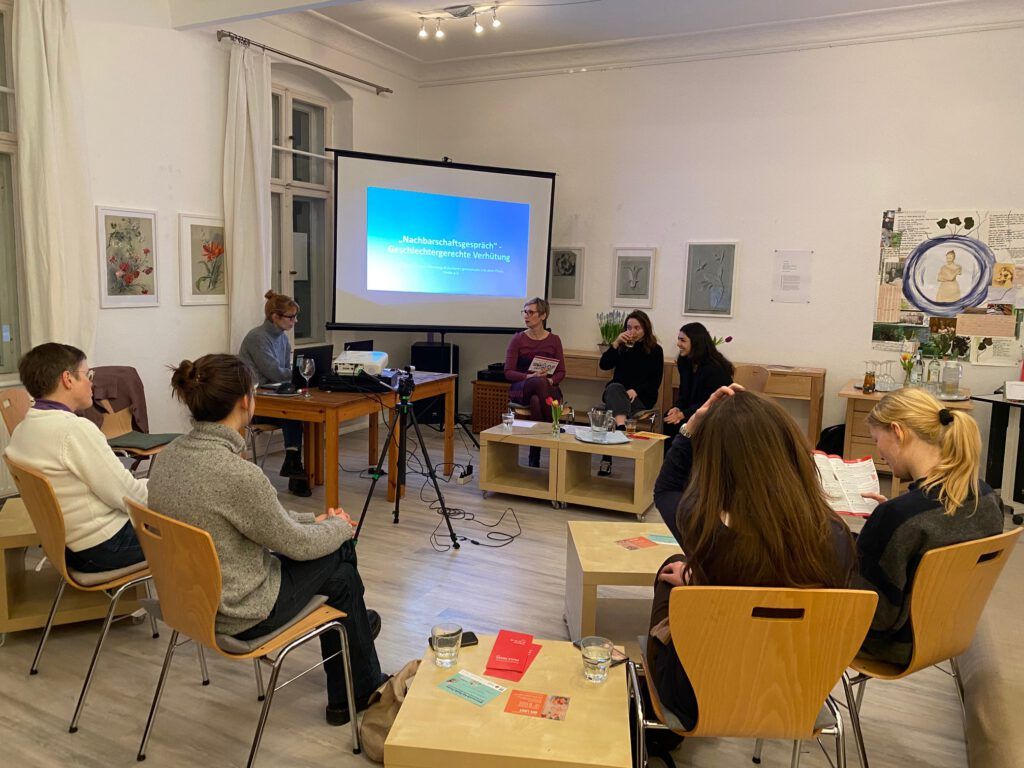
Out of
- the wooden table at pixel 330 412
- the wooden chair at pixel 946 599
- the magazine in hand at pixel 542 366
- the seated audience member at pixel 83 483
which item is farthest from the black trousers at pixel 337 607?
the magazine in hand at pixel 542 366

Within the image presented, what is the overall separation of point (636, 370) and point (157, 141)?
3618mm

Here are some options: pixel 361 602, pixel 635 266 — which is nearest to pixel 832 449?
pixel 635 266

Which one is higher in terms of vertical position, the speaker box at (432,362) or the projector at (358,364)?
the projector at (358,364)

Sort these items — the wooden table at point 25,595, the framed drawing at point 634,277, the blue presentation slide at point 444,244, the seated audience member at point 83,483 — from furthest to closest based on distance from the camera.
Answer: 1. the framed drawing at point 634,277
2. the blue presentation slide at point 444,244
3. the wooden table at point 25,595
4. the seated audience member at point 83,483

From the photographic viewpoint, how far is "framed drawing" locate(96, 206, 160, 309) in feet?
15.6

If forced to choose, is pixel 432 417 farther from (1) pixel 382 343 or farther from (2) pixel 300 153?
(2) pixel 300 153

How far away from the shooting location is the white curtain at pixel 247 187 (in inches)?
213

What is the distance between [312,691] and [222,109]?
4.25 metres

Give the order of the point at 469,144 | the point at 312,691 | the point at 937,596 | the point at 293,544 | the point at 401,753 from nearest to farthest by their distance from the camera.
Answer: the point at 401,753, the point at 937,596, the point at 293,544, the point at 312,691, the point at 469,144

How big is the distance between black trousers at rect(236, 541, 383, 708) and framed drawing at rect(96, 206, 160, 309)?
3.17 meters

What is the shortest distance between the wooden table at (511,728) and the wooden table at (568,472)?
2706 millimetres

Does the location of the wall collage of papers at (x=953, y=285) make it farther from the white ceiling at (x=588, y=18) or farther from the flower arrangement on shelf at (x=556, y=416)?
the flower arrangement on shelf at (x=556, y=416)

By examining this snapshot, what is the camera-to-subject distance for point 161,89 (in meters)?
5.02

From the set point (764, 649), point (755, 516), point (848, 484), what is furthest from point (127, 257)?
point (764, 649)
